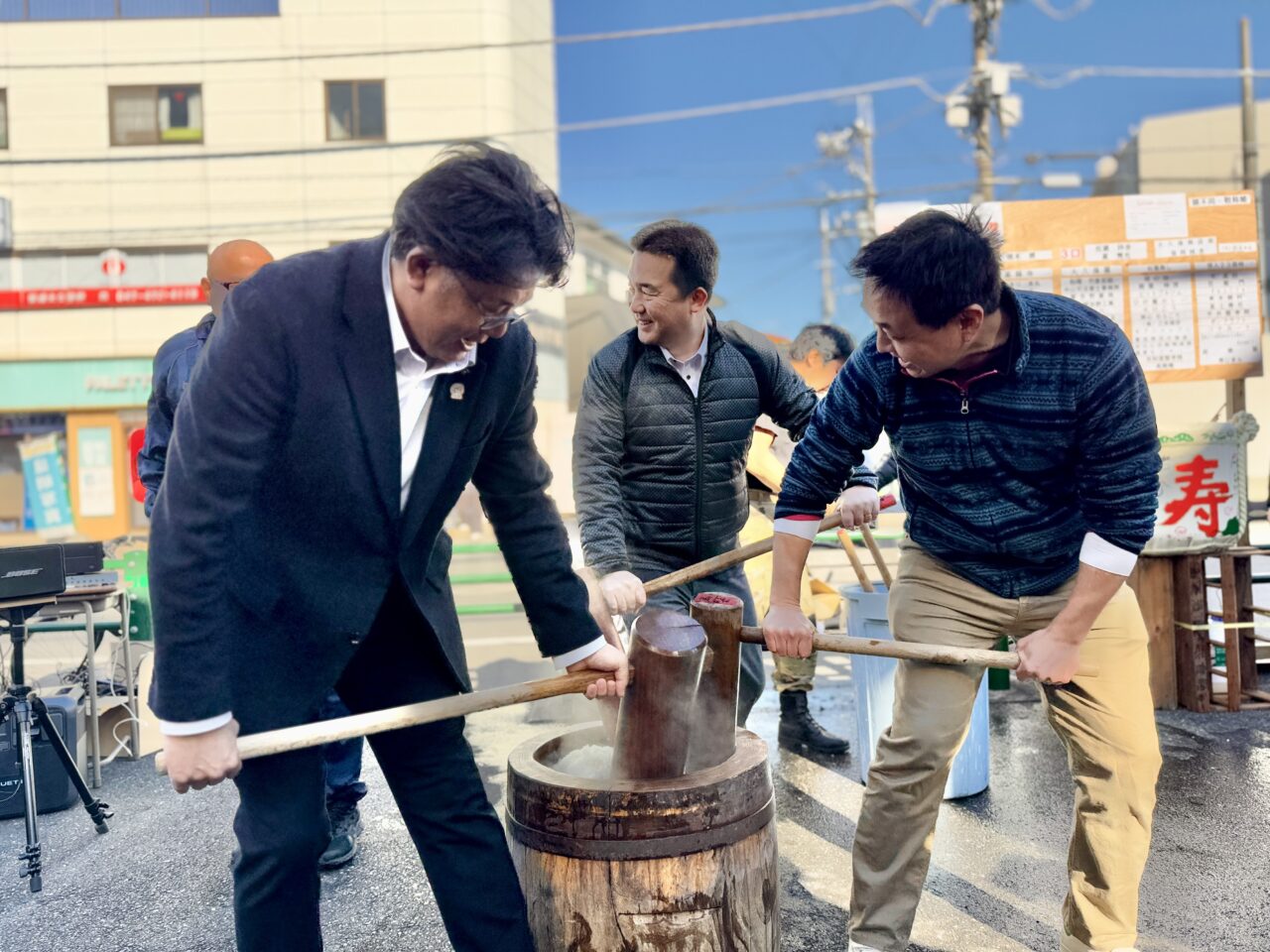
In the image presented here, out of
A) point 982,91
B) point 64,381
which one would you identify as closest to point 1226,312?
point 982,91

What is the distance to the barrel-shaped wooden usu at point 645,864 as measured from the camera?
93.2 inches

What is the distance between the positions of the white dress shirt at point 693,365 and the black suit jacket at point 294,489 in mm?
1527

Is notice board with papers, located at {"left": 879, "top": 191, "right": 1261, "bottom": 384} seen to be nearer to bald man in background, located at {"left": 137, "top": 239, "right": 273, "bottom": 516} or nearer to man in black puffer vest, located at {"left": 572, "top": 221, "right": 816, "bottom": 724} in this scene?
man in black puffer vest, located at {"left": 572, "top": 221, "right": 816, "bottom": 724}

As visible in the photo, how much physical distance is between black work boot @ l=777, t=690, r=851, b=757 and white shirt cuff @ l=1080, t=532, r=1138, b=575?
108 inches

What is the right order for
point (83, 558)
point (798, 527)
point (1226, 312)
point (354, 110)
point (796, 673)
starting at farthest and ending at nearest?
point (354, 110)
point (1226, 312)
point (796, 673)
point (83, 558)
point (798, 527)

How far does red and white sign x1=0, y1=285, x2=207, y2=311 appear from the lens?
21.5m

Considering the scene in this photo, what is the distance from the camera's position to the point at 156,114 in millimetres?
22188

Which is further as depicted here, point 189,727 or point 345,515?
point 345,515

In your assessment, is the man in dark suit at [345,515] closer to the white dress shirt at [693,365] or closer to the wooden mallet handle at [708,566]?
the wooden mallet handle at [708,566]

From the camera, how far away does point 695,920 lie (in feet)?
7.82

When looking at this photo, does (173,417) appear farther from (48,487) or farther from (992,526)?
(48,487)

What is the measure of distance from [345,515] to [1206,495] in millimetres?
5062

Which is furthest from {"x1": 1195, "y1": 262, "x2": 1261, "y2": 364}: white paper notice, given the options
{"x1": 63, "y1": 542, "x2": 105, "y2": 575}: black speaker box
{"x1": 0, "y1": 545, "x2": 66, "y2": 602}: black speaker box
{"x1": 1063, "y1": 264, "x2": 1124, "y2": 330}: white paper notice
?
{"x1": 63, "y1": 542, "x2": 105, "y2": 575}: black speaker box


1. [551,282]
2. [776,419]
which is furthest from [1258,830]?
[551,282]
